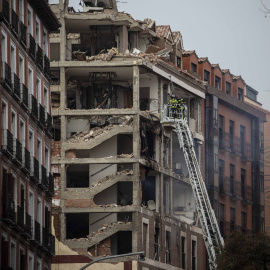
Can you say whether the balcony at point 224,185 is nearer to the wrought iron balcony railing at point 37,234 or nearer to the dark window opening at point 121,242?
the dark window opening at point 121,242

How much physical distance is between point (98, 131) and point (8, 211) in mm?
36572

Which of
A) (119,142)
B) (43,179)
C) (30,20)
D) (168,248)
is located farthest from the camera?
(168,248)

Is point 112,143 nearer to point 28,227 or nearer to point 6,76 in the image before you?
point 28,227

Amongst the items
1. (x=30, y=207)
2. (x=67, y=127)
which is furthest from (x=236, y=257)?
(x=67, y=127)

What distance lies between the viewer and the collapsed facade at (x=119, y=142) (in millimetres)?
118812

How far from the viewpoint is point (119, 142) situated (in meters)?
123

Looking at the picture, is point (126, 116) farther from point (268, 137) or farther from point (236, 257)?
point (268, 137)

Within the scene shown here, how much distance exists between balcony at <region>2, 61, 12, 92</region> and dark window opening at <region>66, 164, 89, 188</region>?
123 feet

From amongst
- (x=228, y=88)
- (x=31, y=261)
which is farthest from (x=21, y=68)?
(x=228, y=88)

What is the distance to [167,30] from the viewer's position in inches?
5221

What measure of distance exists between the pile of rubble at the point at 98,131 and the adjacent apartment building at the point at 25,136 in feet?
70.9

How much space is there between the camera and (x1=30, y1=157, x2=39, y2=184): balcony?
298 ft

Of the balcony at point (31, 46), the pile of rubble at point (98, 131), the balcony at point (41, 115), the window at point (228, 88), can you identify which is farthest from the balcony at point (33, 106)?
the window at point (228, 88)

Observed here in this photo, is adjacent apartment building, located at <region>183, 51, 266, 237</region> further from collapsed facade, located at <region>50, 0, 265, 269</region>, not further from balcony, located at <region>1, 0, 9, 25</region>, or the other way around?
balcony, located at <region>1, 0, 9, 25</region>
